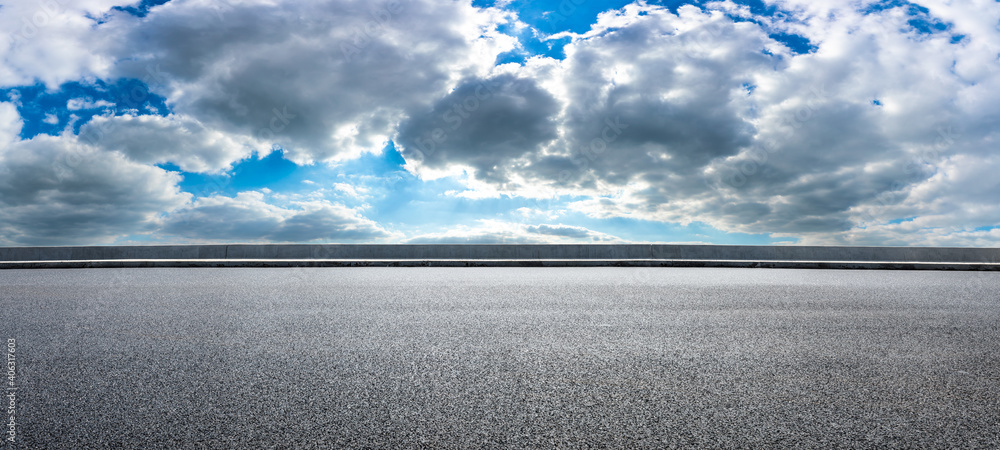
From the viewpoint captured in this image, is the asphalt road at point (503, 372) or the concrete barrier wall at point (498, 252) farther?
the concrete barrier wall at point (498, 252)

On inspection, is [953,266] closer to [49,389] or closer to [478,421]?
[478,421]

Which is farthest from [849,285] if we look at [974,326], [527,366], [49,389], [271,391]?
[49,389]

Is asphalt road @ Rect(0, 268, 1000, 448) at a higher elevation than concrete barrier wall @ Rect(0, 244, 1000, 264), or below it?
below

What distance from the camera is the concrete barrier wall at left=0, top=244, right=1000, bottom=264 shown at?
1748 cm

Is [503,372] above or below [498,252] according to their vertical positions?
below

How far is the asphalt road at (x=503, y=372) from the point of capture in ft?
8.93

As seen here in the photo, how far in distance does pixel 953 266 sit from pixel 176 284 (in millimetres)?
21199

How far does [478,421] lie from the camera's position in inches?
110

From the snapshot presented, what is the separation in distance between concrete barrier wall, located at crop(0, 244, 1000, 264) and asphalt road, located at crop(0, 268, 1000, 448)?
10216 mm

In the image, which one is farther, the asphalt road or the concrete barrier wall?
the concrete barrier wall

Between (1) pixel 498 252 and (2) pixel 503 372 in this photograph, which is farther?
(1) pixel 498 252

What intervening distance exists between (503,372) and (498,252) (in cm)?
1435

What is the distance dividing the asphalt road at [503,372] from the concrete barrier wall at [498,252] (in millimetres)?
10216

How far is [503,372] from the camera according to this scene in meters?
3.73
